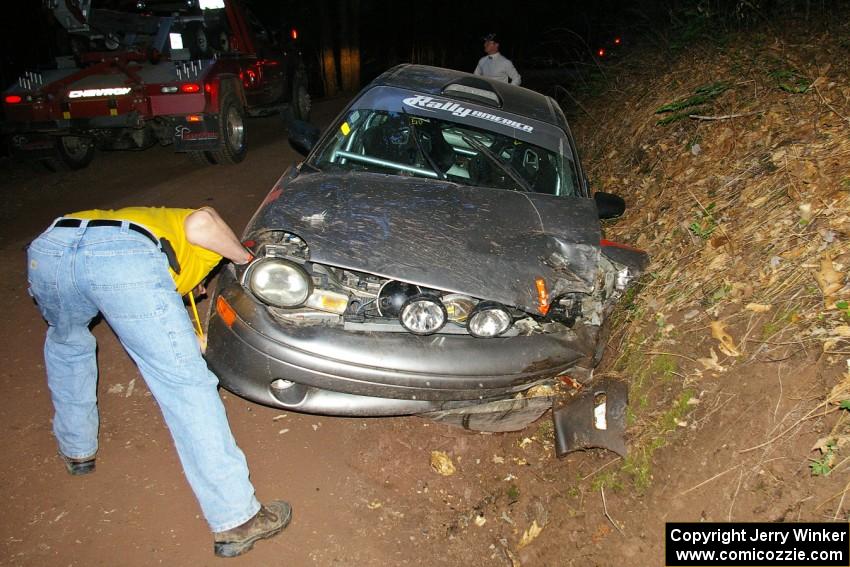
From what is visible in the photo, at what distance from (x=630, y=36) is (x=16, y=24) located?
1150 centimetres

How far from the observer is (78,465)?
2.89m

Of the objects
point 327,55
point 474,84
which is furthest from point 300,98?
point 474,84

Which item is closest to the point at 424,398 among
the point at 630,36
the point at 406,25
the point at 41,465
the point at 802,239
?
the point at 41,465

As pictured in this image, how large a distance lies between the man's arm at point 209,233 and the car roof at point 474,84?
2.41m

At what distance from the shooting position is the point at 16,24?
11.2m

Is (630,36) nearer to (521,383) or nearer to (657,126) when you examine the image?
(657,126)

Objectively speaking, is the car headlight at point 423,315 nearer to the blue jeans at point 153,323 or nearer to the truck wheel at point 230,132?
the blue jeans at point 153,323

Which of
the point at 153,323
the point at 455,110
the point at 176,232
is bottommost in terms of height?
the point at 153,323

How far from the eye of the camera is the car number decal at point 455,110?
421 cm

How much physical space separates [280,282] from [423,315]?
724mm

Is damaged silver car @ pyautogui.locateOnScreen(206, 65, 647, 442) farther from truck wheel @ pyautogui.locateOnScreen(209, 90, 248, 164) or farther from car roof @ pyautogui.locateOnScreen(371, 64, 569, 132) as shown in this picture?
truck wheel @ pyautogui.locateOnScreen(209, 90, 248, 164)

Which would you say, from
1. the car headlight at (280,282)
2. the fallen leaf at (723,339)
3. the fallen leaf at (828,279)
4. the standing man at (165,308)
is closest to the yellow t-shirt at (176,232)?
the standing man at (165,308)

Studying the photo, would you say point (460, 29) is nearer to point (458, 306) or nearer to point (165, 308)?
point (458, 306)

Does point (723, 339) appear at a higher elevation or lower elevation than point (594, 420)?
higher
